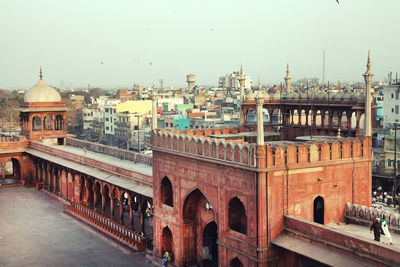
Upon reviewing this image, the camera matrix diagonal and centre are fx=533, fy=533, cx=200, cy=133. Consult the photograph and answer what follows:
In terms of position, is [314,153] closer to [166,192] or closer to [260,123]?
[260,123]

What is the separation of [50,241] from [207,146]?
10485mm

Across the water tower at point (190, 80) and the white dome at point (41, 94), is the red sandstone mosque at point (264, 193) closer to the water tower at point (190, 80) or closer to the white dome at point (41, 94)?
the white dome at point (41, 94)

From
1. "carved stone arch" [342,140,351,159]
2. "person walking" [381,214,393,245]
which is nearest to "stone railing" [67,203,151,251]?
"carved stone arch" [342,140,351,159]

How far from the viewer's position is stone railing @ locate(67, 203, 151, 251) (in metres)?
21.3

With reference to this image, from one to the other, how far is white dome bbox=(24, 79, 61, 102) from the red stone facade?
2208 centimetres

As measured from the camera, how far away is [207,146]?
627 inches

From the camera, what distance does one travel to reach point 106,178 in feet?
81.0

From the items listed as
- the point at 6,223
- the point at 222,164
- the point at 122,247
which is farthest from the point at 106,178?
the point at 222,164

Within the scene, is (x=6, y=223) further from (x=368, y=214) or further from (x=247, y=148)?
(x=368, y=214)

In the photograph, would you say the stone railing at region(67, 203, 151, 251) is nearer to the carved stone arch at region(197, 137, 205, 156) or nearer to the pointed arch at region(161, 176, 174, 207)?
the pointed arch at region(161, 176, 174, 207)

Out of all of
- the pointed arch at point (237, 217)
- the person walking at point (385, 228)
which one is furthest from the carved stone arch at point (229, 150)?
the person walking at point (385, 228)

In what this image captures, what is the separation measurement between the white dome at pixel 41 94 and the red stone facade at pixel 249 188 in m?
22.1

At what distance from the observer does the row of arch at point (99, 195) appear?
23.1 m

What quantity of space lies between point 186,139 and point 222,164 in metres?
2.13
